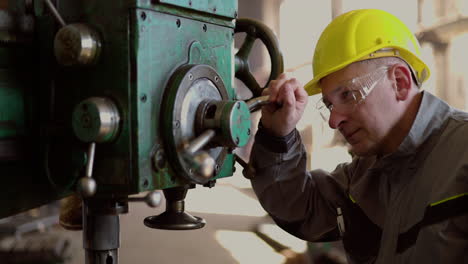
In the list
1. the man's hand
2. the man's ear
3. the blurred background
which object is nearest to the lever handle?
the man's hand

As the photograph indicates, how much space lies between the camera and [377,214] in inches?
58.6

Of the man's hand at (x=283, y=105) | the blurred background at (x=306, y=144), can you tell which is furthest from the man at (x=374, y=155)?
the blurred background at (x=306, y=144)

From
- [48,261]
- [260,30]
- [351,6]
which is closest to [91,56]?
[260,30]

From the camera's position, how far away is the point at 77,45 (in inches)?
30.4

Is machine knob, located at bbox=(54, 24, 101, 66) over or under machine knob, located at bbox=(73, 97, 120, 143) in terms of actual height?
over

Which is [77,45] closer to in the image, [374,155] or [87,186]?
[87,186]

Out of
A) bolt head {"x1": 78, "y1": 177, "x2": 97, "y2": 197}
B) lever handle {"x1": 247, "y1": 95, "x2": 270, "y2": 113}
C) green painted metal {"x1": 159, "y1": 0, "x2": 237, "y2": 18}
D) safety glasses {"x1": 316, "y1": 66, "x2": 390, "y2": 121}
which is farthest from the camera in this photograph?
safety glasses {"x1": 316, "y1": 66, "x2": 390, "y2": 121}

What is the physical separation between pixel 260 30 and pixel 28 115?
1.90 ft

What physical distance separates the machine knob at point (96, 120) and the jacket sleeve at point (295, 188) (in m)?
0.70

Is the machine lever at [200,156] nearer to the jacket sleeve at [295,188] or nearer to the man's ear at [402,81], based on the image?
the jacket sleeve at [295,188]

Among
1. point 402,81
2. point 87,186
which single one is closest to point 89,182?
point 87,186

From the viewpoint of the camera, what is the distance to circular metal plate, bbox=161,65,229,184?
→ 834mm

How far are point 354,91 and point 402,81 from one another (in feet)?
0.46

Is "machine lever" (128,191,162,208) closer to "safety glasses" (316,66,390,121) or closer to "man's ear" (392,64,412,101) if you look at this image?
"safety glasses" (316,66,390,121)
